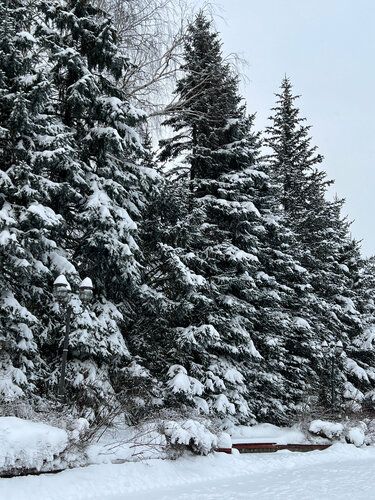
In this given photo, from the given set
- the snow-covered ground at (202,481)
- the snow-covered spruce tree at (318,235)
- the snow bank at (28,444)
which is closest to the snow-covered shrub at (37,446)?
the snow bank at (28,444)

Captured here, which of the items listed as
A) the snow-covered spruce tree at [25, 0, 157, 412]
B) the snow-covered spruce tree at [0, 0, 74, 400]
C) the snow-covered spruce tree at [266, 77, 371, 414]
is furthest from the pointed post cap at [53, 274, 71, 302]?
the snow-covered spruce tree at [266, 77, 371, 414]

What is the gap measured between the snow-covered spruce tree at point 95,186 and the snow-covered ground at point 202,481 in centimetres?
274

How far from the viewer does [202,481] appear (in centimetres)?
986

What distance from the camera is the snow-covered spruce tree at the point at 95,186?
1256 centimetres

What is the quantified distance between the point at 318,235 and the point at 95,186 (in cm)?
1677

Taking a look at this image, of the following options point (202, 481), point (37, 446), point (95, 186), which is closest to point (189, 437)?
point (202, 481)

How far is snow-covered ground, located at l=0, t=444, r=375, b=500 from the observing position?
7.75 metres

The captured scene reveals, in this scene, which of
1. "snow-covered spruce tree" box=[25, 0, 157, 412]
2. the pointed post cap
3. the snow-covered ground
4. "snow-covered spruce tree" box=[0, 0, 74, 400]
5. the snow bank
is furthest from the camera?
"snow-covered spruce tree" box=[25, 0, 157, 412]

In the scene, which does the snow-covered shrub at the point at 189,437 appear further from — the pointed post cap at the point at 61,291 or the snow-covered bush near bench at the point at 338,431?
the snow-covered bush near bench at the point at 338,431

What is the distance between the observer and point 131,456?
9695 millimetres

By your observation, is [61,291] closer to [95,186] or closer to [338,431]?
[95,186]

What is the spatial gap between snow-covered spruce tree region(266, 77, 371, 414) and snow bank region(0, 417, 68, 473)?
56.3 feet

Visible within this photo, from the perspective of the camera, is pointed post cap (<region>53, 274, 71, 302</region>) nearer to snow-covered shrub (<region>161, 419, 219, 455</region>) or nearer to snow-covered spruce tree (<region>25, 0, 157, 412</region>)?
snow-covered spruce tree (<region>25, 0, 157, 412</region>)

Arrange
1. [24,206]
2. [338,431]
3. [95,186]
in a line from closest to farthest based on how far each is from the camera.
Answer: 1. [24,206]
2. [95,186]
3. [338,431]
